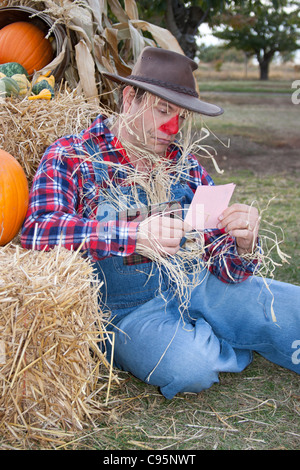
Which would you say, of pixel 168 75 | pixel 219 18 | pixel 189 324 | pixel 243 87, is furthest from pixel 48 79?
pixel 243 87

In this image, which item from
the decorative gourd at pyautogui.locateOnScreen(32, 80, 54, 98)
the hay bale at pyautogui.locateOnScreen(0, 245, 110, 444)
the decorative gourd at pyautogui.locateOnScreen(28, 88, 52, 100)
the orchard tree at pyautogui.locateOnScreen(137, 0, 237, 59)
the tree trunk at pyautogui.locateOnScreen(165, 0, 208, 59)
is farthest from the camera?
the tree trunk at pyautogui.locateOnScreen(165, 0, 208, 59)

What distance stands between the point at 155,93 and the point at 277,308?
111 centimetres

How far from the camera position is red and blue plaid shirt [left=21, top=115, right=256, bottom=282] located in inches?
77.6

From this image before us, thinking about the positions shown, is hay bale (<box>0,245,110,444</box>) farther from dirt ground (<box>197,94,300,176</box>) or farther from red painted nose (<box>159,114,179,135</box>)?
dirt ground (<box>197,94,300,176</box>)

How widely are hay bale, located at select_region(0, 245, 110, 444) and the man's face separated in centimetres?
64

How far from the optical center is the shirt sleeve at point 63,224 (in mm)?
1956

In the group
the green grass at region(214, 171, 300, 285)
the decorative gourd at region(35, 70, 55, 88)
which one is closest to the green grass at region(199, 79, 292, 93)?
the green grass at region(214, 171, 300, 285)

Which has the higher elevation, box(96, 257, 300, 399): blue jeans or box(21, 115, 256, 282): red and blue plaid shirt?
box(21, 115, 256, 282): red and blue plaid shirt

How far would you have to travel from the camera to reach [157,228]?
1.97 metres

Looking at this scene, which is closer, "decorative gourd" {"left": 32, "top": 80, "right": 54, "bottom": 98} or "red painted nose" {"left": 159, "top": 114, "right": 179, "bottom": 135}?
"red painted nose" {"left": 159, "top": 114, "right": 179, "bottom": 135}

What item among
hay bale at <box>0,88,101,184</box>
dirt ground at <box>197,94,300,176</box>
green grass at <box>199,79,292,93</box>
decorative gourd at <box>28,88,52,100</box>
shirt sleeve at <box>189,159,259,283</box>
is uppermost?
decorative gourd at <box>28,88,52,100</box>

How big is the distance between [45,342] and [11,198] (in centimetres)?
76

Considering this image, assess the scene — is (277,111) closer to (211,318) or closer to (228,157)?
(228,157)
